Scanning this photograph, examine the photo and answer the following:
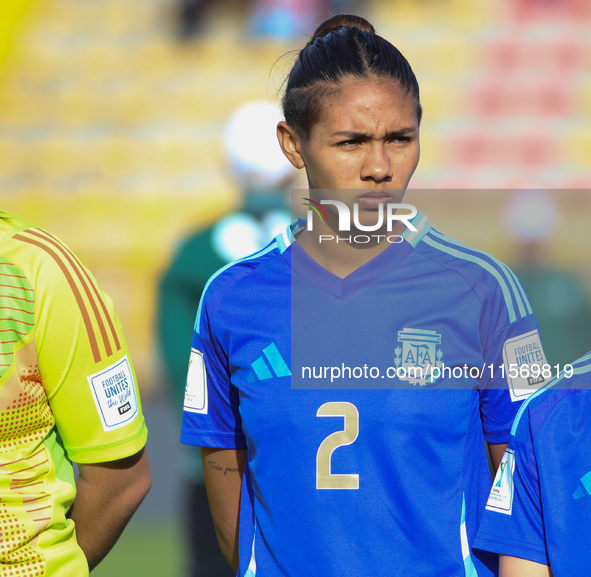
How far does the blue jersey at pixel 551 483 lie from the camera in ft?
4.10

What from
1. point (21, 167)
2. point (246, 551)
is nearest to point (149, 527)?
point (21, 167)

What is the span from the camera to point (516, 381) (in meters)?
1.41

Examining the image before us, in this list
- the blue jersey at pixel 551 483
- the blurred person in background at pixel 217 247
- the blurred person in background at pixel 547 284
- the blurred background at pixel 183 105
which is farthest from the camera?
the blurred background at pixel 183 105

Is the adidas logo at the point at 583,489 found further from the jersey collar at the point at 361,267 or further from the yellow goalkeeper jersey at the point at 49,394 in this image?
the yellow goalkeeper jersey at the point at 49,394

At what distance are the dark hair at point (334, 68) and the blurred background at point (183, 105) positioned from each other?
3807mm

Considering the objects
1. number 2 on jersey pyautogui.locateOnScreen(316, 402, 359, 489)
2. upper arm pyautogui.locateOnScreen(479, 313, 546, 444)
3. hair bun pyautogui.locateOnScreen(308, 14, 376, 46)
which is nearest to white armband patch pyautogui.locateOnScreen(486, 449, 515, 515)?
upper arm pyautogui.locateOnScreen(479, 313, 546, 444)

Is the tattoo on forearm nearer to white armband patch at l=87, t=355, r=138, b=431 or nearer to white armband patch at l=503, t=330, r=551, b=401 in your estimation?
white armband patch at l=87, t=355, r=138, b=431

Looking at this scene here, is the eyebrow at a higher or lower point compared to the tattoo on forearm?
higher

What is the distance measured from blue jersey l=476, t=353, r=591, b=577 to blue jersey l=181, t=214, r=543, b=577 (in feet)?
0.36

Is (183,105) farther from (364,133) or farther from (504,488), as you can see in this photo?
(504,488)

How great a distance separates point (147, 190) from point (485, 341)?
170 inches

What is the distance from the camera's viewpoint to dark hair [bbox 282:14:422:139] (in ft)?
4.81

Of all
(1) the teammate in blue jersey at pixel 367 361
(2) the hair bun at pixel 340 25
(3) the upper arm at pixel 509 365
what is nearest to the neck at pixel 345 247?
(1) the teammate in blue jersey at pixel 367 361

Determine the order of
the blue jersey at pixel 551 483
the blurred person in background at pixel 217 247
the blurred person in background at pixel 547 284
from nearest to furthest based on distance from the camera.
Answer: the blue jersey at pixel 551 483, the blurred person in background at pixel 547 284, the blurred person in background at pixel 217 247
